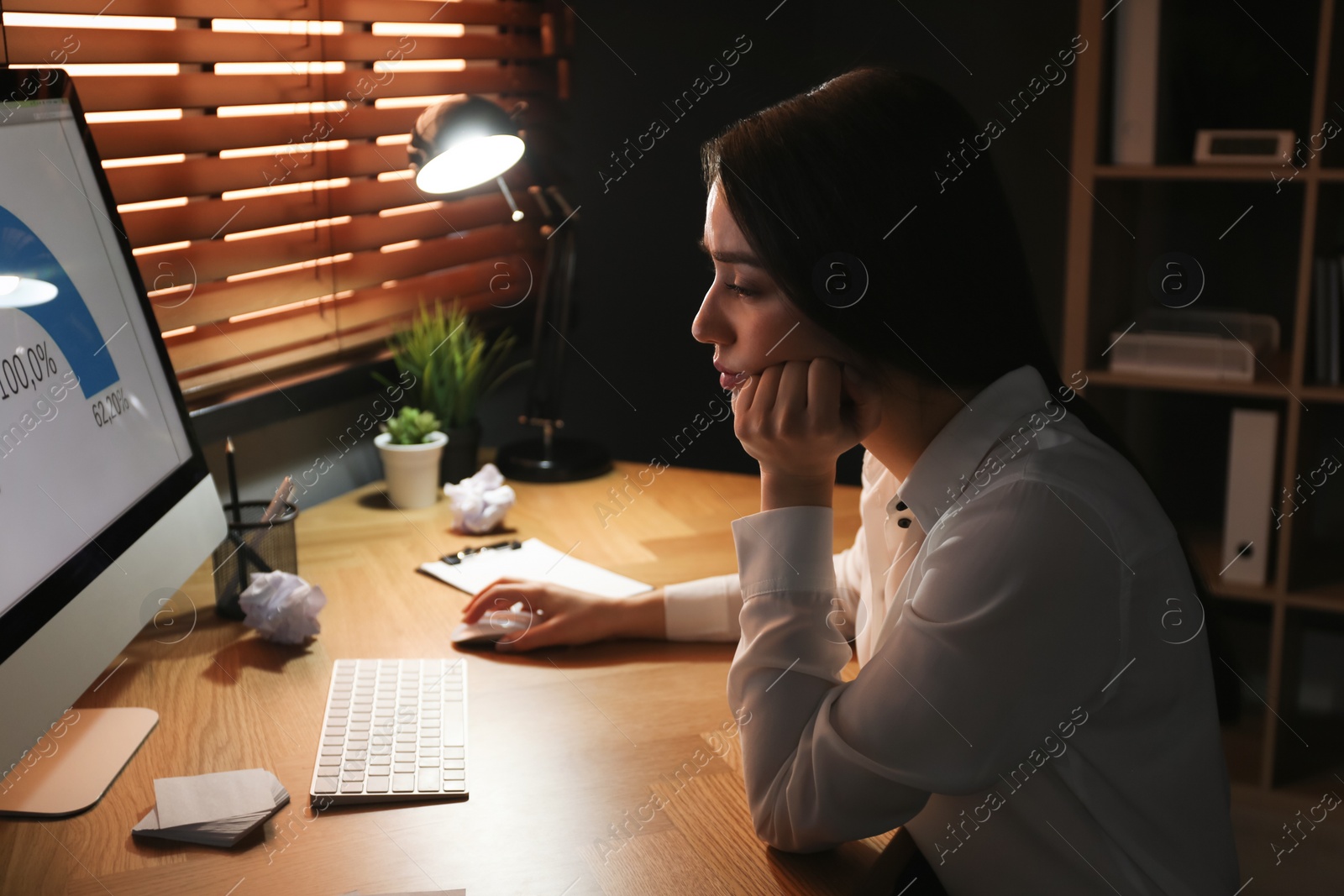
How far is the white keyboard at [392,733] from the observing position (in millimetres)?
946

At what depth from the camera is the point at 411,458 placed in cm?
169

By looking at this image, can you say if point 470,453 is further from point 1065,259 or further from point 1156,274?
point 1156,274

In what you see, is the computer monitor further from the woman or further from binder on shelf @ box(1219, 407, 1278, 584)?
binder on shelf @ box(1219, 407, 1278, 584)

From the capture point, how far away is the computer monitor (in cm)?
83

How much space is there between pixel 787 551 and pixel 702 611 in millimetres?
322

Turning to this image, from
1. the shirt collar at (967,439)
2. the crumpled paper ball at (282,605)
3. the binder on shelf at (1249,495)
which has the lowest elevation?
the binder on shelf at (1249,495)

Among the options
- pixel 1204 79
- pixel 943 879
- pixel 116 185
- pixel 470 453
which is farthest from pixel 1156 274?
pixel 116 185

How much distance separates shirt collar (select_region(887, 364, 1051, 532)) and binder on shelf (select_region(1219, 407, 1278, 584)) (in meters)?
1.22

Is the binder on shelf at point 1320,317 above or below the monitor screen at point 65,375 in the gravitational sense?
below

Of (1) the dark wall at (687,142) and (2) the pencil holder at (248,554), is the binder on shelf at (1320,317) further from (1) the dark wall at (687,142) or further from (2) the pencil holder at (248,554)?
(2) the pencil holder at (248,554)

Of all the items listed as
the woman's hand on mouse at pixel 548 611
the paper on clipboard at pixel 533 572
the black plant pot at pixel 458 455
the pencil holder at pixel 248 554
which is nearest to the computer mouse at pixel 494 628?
the woman's hand on mouse at pixel 548 611

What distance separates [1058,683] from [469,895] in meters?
0.46

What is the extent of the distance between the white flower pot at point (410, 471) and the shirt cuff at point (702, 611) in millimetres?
567

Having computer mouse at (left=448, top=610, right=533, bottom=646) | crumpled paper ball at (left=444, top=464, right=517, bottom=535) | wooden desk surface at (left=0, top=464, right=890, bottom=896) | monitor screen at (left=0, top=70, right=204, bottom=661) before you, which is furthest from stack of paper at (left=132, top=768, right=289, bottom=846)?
crumpled paper ball at (left=444, top=464, right=517, bottom=535)
